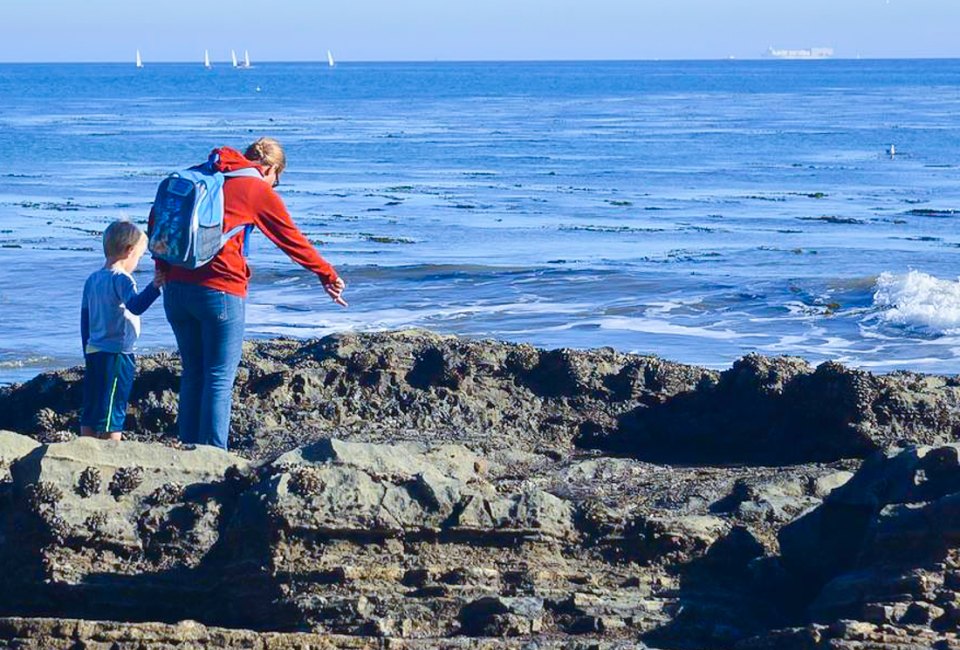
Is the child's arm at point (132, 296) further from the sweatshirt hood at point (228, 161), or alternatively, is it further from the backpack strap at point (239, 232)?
the sweatshirt hood at point (228, 161)

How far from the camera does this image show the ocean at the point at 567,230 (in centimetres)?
1591

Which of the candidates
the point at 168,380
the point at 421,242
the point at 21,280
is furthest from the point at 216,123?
the point at 168,380

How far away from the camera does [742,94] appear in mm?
96000

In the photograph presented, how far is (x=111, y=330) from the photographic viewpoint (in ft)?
22.2

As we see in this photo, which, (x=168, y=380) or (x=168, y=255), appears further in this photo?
(x=168, y=380)

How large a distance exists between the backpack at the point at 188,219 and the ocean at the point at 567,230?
6530 millimetres

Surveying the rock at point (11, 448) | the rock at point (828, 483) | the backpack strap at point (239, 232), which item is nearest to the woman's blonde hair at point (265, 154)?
the backpack strap at point (239, 232)

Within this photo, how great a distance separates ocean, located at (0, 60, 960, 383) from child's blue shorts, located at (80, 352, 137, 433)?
229 inches

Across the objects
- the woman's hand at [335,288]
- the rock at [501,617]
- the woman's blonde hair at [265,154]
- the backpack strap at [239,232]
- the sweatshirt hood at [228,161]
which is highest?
the woman's blonde hair at [265,154]

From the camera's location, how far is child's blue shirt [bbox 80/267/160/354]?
668 cm

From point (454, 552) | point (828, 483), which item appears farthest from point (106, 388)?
point (828, 483)

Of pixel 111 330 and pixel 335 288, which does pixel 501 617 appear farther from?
pixel 111 330

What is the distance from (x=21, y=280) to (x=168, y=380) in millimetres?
12023

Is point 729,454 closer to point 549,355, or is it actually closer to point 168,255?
point 549,355
